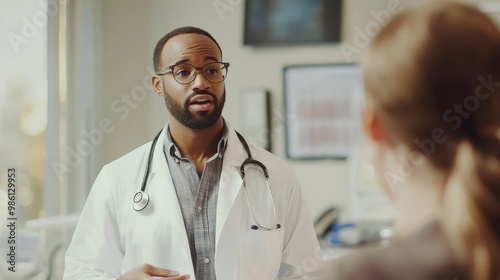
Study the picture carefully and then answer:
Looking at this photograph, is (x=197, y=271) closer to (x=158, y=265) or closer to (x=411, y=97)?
(x=158, y=265)

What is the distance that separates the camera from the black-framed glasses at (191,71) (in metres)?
0.86

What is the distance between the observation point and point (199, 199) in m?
0.89

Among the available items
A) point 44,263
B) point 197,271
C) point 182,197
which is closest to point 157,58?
point 182,197

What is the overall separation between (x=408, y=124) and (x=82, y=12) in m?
0.84

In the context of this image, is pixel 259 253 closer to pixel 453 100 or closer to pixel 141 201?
pixel 141 201

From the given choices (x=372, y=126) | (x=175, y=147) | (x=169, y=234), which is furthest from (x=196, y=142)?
(x=372, y=126)

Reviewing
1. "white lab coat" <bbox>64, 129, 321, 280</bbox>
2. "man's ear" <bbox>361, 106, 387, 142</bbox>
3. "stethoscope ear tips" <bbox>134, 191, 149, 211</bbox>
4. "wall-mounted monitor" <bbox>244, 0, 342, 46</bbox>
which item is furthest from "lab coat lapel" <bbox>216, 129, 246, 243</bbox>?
"man's ear" <bbox>361, 106, 387, 142</bbox>

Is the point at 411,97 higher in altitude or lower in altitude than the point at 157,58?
lower

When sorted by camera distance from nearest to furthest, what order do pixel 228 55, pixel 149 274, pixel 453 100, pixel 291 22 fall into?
1. pixel 453 100
2. pixel 149 274
3. pixel 228 55
4. pixel 291 22

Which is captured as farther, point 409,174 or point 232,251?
point 232,251

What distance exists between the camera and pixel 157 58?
2.93 ft

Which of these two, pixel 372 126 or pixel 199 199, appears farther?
pixel 199 199

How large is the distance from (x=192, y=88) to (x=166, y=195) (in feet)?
0.51

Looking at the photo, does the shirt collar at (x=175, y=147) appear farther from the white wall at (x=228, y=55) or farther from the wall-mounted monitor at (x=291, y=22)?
the wall-mounted monitor at (x=291, y=22)
